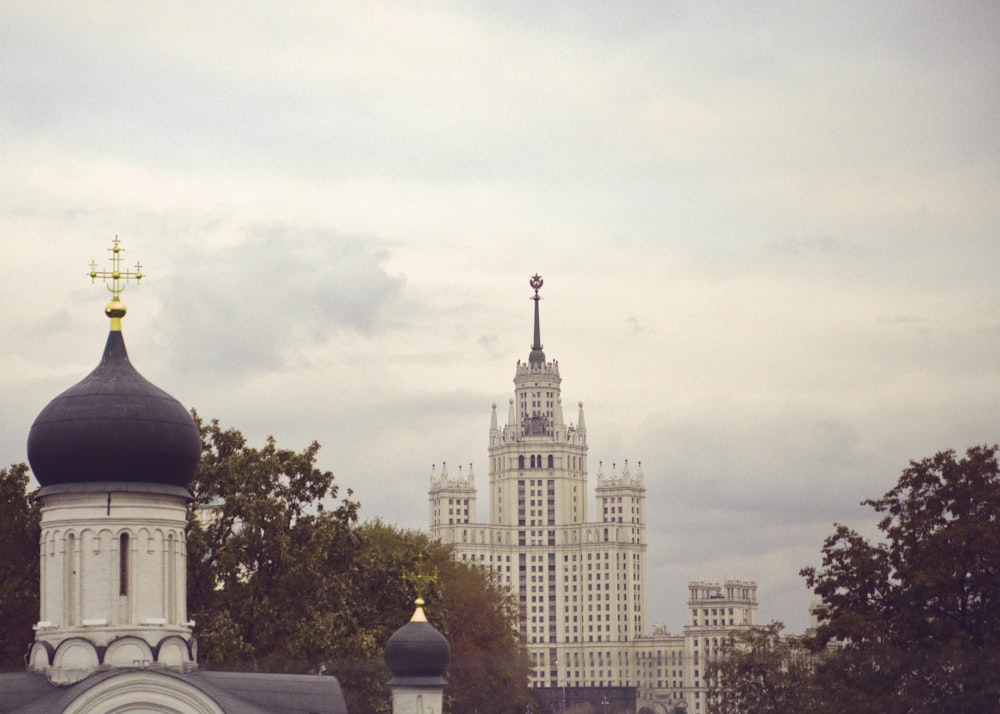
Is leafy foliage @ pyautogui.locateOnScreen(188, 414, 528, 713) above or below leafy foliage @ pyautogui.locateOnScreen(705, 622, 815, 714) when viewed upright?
above

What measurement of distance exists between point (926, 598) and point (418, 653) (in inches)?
531

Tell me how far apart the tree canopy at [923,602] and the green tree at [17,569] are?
848 inches

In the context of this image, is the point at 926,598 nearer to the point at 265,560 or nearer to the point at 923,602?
the point at 923,602

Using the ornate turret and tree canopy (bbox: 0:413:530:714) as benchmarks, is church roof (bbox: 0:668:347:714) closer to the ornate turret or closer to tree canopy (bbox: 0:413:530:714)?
the ornate turret

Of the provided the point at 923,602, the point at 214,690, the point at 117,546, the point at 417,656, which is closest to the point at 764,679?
the point at 923,602

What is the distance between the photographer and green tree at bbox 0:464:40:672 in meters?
54.4

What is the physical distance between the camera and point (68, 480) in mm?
39938

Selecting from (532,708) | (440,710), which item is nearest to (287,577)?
(440,710)

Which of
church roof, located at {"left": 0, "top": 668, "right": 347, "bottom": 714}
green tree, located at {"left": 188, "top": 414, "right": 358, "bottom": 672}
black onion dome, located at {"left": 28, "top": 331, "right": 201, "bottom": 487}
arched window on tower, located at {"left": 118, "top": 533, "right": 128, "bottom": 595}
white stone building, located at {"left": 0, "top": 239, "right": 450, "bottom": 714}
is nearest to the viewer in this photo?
church roof, located at {"left": 0, "top": 668, "right": 347, "bottom": 714}

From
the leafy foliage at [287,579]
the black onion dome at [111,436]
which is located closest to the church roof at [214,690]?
the black onion dome at [111,436]

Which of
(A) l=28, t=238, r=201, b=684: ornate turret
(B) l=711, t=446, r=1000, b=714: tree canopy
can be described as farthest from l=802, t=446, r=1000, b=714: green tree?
(A) l=28, t=238, r=201, b=684: ornate turret

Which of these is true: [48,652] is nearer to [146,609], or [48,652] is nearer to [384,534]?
[146,609]

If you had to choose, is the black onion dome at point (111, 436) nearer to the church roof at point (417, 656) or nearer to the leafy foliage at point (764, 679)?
the church roof at point (417, 656)

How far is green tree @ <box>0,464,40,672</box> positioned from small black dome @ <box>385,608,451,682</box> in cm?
1401
